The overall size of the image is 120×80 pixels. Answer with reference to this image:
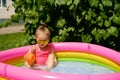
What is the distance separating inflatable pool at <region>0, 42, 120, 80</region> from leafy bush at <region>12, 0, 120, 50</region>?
196 millimetres

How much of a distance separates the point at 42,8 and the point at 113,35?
116 centimetres

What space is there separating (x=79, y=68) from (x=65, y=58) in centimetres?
47

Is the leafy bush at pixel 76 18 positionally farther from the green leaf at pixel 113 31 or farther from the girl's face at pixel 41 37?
the girl's face at pixel 41 37

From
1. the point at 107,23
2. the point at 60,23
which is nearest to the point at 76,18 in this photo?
the point at 60,23

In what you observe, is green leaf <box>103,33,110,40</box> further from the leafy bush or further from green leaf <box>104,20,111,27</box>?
green leaf <box>104,20,111,27</box>

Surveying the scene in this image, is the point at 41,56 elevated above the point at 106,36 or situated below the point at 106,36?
below

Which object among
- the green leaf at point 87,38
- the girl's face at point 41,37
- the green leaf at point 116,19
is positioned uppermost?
the green leaf at point 116,19

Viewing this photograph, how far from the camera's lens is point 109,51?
5.02m

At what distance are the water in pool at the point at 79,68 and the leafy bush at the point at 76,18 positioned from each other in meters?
0.42

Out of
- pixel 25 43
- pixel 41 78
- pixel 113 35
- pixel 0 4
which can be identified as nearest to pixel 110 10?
pixel 113 35

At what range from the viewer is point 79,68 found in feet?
17.4

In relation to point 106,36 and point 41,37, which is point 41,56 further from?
point 106,36

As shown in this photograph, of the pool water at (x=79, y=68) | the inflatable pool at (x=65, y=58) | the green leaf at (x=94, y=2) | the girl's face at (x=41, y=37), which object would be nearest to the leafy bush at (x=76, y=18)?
the green leaf at (x=94, y=2)

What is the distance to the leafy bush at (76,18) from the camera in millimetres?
5281
